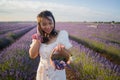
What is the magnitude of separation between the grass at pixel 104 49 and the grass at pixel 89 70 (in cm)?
42

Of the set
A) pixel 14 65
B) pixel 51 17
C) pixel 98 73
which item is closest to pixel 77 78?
pixel 98 73

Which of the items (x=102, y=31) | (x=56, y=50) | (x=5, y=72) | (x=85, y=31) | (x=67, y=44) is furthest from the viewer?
(x=85, y=31)

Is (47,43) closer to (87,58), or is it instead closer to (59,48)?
(59,48)

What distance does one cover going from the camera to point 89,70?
3.95 metres

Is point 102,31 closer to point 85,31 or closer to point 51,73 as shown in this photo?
point 85,31

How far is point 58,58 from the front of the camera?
196 cm

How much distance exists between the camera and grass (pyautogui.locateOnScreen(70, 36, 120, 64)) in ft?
14.6

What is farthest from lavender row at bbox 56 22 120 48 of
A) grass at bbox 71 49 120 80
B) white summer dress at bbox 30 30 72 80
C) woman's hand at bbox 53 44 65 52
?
woman's hand at bbox 53 44 65 52

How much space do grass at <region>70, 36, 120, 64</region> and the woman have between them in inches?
97.9

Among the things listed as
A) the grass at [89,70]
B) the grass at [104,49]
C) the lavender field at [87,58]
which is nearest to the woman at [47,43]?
the lavender field at [87,58]

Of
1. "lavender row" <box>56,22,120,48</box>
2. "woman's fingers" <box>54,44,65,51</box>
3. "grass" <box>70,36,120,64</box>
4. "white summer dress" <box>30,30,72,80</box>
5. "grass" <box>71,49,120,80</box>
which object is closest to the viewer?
"woman's fingers" <box>54,44,65,51</box>

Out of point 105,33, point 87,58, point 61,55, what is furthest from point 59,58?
point 105,33

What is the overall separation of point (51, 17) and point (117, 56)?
2669 mm

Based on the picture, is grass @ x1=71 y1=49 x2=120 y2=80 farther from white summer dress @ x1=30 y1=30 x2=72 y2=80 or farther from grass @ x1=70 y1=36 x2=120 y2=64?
white summer dress @ x1=30 y1=30 x2=72 y2=80
